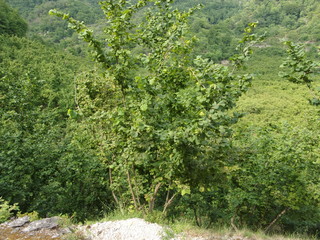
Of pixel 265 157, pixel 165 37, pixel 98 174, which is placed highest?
pixel 165 37

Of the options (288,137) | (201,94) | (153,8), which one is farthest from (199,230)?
(288,137)

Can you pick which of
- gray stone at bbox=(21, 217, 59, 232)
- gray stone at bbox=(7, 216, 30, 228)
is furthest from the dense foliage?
gray stone at bbox=(21, 217, 59, 232)

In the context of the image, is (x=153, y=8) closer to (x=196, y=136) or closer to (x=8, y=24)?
(x=196, y=136)

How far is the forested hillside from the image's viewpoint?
3.62 meters

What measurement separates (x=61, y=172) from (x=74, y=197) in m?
1.26

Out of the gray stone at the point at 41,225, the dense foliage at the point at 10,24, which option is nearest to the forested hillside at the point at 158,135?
the gray stone at the point at 41,225

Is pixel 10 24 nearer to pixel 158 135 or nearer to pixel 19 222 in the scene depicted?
pixel 19 222

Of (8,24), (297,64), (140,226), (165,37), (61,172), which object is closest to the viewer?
(297,64)

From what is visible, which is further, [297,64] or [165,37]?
[165,37]

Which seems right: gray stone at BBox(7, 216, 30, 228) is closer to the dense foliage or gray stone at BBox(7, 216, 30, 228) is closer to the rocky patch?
the rocky patch

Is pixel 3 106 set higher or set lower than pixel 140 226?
higher

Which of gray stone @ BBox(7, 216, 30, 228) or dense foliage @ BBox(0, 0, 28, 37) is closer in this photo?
gray stone @ BBox(7, 216, 30, 228)

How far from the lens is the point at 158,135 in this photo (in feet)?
11.7

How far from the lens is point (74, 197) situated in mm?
8969
